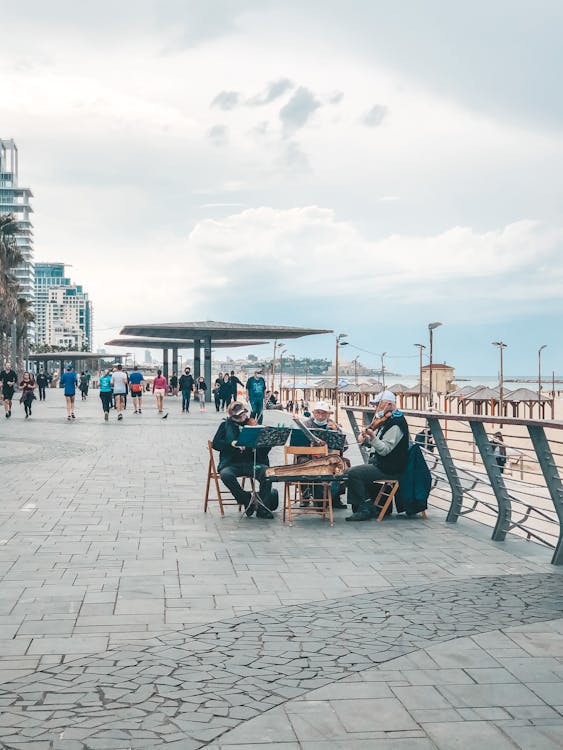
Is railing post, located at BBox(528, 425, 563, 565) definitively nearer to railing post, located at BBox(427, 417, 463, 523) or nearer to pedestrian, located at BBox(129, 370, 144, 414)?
railing post, located at BBox(427, 417, 463, 523)

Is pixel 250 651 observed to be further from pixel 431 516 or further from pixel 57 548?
pixel 431 516

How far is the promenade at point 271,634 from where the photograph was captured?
3.53 metres

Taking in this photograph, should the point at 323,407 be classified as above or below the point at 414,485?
above

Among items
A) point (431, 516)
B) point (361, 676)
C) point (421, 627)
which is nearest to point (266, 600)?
point (421, 627)

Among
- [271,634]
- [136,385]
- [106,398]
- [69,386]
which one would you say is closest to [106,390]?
[106,398]

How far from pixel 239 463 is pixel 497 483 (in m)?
2.85

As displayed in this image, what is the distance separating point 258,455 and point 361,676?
17.6 feet

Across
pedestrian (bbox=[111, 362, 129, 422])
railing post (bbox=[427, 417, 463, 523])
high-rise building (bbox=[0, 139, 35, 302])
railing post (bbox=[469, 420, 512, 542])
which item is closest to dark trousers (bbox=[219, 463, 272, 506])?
railing post (bbox=[427, 417, 463, 523])

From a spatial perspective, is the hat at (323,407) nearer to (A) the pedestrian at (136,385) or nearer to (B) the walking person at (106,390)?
(B) the walking person at (106,390)

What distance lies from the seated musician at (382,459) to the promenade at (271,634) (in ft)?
1.09

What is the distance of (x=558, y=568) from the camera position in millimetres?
6555

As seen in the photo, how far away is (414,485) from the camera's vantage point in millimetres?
9039

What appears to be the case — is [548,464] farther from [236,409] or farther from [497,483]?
[236,409]

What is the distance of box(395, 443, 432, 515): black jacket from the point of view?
8.98m
